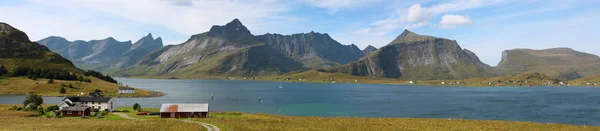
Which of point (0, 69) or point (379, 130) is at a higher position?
point (0, 69)

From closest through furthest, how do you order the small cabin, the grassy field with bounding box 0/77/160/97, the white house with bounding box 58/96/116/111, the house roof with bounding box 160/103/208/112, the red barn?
the small cabin → the house roof with bounding box 160/103/208/112 → the red barn → the white house with bounding box 58/96/116/111 → the grassy field with bounding box 0/77/160/97

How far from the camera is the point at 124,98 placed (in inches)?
6211

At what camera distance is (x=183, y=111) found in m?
81.8

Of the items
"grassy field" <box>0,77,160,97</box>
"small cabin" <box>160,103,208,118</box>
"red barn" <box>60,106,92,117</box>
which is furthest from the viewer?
"grassy field" <box>0,77,160,97</box>

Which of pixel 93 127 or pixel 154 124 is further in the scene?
pixel 154 124

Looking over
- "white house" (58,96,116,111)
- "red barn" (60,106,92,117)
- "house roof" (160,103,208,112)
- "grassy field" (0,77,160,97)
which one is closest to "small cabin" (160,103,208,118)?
"house roof" (160,103,208,112)

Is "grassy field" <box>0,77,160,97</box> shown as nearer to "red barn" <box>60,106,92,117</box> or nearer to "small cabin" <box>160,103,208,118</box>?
"red barn" <box>60,106,92,117</box>

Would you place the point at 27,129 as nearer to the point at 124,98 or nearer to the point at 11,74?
the point at 124,98

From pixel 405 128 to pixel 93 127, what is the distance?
45.1 m

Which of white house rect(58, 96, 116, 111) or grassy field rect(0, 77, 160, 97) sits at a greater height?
grassy field rect(0, 77, 160, 97)

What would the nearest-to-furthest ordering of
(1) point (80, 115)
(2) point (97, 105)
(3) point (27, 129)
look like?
(3) point (27, 129), (1) point (80, 115), (2) point (97, 105)

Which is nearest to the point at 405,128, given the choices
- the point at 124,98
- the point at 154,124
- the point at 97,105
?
the point at 154,124

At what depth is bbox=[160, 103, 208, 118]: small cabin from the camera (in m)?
80.9

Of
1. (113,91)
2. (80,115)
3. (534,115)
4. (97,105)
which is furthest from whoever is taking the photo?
(113,91)
